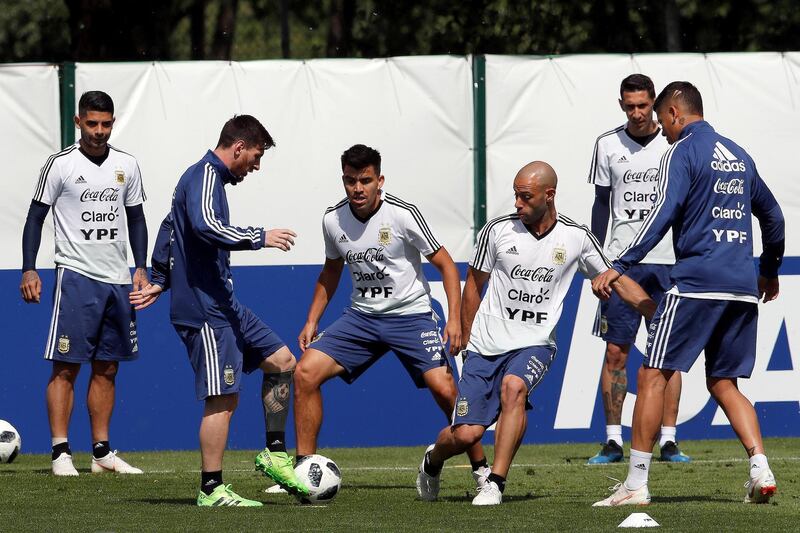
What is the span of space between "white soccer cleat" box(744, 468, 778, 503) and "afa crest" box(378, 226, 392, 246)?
254 cm

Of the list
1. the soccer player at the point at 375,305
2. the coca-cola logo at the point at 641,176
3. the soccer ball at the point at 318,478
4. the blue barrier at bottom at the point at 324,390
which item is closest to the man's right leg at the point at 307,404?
the soccer player at the point at 375,305

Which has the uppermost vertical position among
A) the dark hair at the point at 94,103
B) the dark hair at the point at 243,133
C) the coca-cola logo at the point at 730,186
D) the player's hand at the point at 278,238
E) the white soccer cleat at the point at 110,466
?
the dark hair at the point at 94,103

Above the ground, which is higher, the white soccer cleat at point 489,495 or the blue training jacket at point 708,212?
the blue training jacket at point 708,212

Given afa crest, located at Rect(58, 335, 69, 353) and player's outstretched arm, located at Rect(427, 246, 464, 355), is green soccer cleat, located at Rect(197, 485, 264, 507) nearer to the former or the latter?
player's outstretched arm, located at Rect(427, 246, 464, 355)

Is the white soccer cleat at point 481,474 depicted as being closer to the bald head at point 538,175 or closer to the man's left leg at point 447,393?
the man's left leg at point 447,393

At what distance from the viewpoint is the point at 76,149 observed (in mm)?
10711

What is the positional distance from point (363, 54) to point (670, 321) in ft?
37.3

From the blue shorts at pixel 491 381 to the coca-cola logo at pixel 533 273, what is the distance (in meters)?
0.38

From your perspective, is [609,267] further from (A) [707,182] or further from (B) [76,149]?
(B) [76,149]

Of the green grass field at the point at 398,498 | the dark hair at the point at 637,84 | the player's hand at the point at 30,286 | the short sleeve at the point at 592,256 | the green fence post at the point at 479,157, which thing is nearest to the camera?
the green grass field at the point at 398,498

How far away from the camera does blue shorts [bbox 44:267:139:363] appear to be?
34.5 ft

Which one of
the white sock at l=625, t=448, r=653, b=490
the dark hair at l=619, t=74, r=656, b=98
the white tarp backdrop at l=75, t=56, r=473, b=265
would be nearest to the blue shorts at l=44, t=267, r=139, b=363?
the white tarp backdrop at l=75, t=56, r=473, b=265

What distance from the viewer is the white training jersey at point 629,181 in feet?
36.6

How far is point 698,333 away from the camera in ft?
27.5
